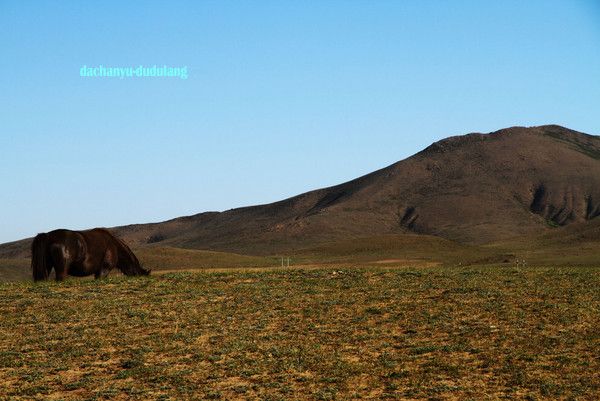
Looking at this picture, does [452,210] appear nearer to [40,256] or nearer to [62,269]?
[62,269]

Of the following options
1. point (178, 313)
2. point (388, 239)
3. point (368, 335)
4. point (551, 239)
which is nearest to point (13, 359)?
point (178, 313)

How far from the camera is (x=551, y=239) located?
113m

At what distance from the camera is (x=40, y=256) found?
23.6 metres

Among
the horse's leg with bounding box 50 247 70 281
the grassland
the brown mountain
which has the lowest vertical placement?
the grassland

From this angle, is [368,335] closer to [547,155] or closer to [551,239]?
[551,239]

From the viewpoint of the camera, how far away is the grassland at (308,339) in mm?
12547

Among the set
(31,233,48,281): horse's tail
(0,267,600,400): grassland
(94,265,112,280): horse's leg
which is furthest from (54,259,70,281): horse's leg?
(94,265,112,280): horse's leg

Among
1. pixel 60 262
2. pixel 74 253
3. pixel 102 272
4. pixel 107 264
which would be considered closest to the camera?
pixel 60 262

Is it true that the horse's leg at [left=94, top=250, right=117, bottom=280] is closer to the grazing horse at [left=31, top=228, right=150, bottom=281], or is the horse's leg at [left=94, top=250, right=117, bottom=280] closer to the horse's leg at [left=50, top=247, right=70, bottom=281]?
the grazing horse at [left=31, top=228, right=150, bottom=281]

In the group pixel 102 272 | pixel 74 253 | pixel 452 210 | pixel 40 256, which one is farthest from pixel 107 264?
pixel 452 210

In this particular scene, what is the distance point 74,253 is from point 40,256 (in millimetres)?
943

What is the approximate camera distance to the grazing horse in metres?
23.5

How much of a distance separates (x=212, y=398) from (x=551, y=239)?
10714 cm

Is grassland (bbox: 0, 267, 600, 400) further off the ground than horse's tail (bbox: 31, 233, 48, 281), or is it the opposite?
horse's tail (bbox: 31, 233, 48, 281)
